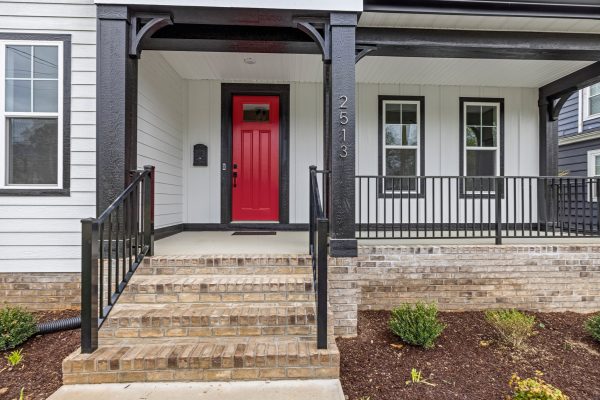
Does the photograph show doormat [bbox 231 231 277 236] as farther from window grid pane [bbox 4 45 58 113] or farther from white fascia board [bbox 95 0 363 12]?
white fascia board [bbox 95 0 363 12]

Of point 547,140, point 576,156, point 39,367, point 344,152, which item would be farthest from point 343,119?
point 576,156

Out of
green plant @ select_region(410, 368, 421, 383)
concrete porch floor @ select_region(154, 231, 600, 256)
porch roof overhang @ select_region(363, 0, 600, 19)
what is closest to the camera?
green plant @ select_region(410, 368, 421, 383)

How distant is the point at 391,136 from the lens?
5531 millimetres

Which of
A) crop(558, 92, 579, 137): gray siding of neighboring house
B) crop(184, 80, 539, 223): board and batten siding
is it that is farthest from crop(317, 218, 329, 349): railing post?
crop(558, 92, 579, 137): gray siding of neighboring house

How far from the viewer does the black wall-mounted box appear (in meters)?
5.31

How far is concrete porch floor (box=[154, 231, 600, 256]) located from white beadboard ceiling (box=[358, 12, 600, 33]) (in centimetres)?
245

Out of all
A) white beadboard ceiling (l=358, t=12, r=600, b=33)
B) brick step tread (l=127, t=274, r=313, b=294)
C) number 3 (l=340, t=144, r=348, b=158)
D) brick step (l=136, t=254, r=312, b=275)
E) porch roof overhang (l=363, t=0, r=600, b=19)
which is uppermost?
porch roof overhang (l=363, t=0, r=600, b=19)

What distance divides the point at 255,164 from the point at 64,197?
267 centimetres

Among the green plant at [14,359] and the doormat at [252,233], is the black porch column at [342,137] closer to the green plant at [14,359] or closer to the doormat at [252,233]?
the doormat at [252,233]

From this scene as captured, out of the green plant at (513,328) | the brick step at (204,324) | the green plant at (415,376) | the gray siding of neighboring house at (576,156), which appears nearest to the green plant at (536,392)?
the green plant at (415,376)

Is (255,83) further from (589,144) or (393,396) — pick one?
(589,144)

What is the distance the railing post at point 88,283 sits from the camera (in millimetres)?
2303

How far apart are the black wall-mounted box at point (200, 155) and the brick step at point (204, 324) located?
3.07 meters

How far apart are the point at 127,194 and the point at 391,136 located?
165 inches
